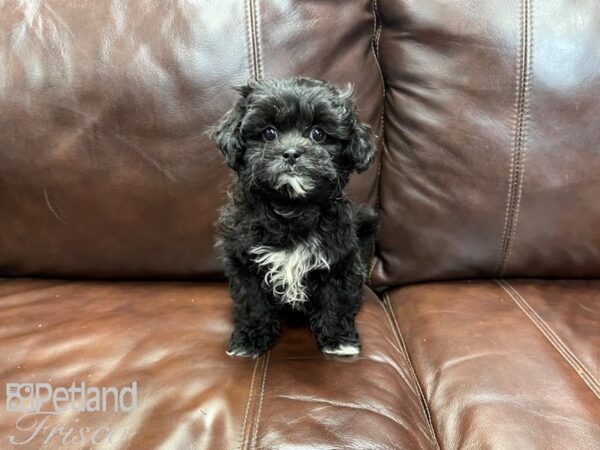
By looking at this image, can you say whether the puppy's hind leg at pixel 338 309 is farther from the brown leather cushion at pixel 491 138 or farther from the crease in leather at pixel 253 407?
the brown leather cushion at pixel 491 138

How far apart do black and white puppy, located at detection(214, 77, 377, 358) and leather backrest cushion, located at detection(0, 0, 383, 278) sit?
258 millimetres

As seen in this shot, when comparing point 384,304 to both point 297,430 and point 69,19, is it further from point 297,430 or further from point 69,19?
point 69,19

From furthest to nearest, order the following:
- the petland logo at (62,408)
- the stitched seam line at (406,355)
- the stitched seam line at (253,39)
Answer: the stitched seam line at (253,39) < the stitched seam line at (406,355) < the petland logo at (62,408)

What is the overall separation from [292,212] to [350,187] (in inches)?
15.3

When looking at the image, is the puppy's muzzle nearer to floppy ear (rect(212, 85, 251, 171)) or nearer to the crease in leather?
floppy ear (rect(212, 85, 251, 171))

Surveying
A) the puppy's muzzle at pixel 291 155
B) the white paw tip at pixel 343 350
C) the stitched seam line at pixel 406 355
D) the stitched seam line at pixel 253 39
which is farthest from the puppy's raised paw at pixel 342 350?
the stitched seam line at pixel 253 39

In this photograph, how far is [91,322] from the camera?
1552 millimetres

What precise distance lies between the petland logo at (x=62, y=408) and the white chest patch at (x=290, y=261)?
46 centimetres

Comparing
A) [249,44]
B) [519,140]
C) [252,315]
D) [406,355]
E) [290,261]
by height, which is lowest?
[406,355]

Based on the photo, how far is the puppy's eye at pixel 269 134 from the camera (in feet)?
4.58

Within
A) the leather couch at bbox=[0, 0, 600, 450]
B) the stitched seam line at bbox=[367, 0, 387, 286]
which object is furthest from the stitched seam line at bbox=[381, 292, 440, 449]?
the stitched seam line at bbox=[367, 0, 387, 286]

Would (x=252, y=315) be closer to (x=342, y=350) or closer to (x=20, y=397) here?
(x=342, y=350)

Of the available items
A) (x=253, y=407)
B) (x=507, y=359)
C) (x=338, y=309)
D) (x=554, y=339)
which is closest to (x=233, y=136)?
(x=338, y=309)

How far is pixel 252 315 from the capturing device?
1489 mm
